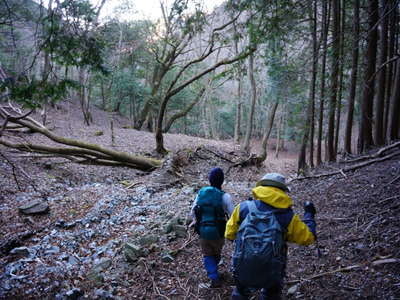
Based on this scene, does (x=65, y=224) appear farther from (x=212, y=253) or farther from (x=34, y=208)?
(x=212, y=253)

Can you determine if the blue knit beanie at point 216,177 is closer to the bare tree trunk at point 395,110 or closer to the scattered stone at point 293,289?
the scattered stone at point 293,289

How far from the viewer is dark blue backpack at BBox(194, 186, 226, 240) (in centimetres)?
362

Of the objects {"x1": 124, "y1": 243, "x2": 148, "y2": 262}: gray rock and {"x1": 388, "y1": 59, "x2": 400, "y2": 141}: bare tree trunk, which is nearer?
{"x1": 124, "y1": 243, "x2": 148, "y2": 262}: gray rock

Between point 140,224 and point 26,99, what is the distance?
3.14 metres

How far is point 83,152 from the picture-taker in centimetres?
1055

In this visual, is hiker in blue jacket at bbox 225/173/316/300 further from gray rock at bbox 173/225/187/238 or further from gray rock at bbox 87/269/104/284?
gray rock at bbox 173/225/187/238

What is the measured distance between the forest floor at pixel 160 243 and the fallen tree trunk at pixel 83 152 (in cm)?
167

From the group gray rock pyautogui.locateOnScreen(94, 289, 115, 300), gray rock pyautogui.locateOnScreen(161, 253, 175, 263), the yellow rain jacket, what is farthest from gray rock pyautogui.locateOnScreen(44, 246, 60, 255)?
the yellow rain jacket

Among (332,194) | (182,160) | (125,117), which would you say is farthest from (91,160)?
(125,117)

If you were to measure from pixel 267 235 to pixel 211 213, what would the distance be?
1.13 m

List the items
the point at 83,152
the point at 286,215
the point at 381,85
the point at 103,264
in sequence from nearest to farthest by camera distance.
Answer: the point at 286,215 → the point at 103,264 → the point at 381,85 → the point at 83,152

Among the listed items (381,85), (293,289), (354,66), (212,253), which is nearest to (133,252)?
(212,253)

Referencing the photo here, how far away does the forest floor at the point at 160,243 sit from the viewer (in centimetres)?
352

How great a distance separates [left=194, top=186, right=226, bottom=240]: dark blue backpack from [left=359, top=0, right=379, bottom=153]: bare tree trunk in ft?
19.2
